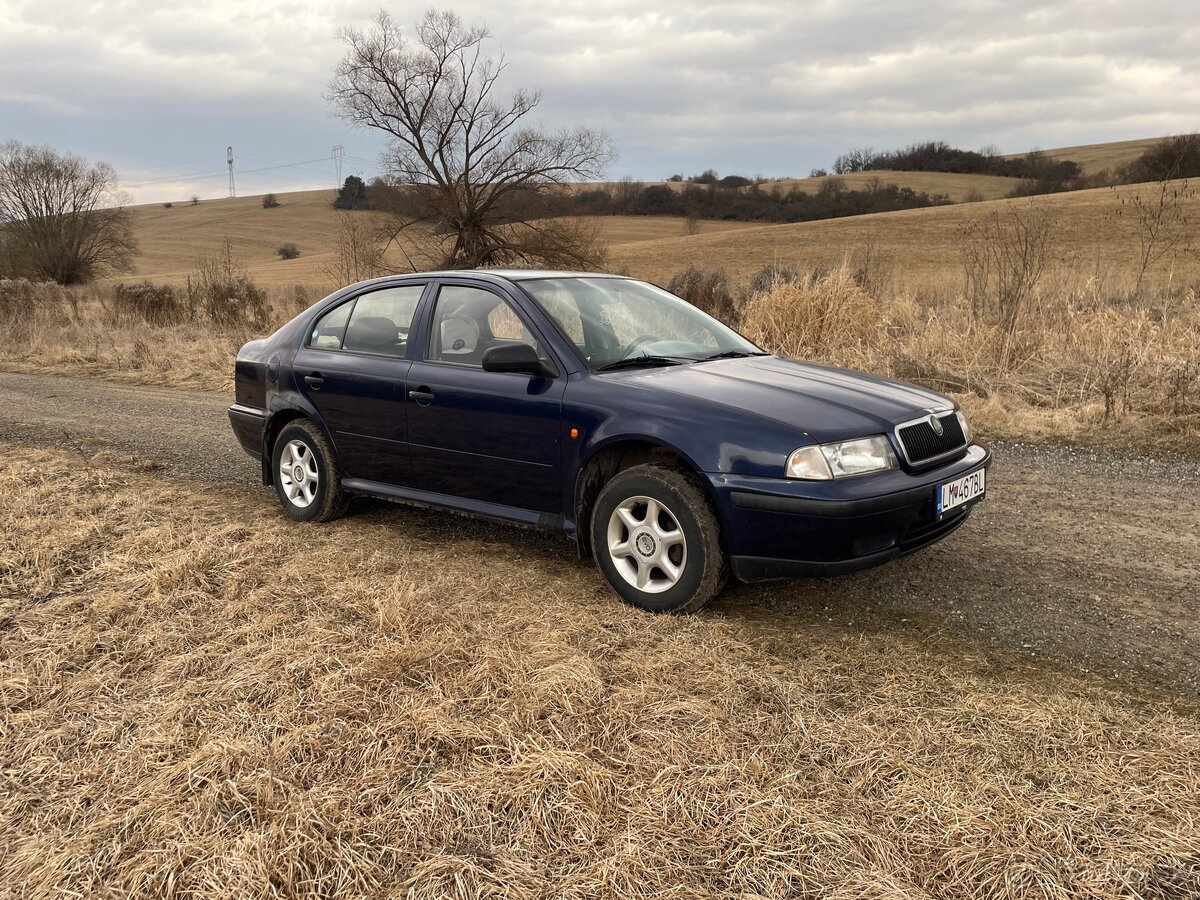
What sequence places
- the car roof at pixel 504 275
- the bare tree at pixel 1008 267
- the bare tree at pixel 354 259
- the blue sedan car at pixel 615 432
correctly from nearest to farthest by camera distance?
the blue sedan car at pixel 615 432, the car roof at pixel 504 275, the bare tree at pixel 1008 267, the bare tree at pixel 354 259

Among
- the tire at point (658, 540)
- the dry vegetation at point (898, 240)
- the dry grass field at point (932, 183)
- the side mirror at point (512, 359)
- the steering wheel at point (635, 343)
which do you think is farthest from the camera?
the dry grass field at point (932, 183)

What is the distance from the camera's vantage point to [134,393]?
11852 mm

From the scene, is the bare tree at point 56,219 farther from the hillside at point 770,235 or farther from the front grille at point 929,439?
the front grille at point 929,439

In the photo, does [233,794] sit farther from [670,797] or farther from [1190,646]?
[1190,646]

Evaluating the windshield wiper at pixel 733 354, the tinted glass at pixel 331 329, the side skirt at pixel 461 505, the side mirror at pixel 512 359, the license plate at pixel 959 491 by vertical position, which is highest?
the tinted glass at pixel 331 329

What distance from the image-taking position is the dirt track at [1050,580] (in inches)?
142

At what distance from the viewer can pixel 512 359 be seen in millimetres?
4113

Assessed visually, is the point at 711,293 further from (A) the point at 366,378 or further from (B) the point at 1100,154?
(B) the point at 1100,154

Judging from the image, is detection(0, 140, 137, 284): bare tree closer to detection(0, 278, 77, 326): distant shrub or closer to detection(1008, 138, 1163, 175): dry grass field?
detection(0, 278, 77, 326): distant shrub

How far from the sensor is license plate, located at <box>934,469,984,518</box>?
3779 mm

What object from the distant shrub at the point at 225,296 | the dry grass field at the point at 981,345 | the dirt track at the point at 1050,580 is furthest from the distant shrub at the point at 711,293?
the distant shrub at the point at 225,296

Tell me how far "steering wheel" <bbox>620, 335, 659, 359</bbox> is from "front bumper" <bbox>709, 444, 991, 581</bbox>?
3.37 feet

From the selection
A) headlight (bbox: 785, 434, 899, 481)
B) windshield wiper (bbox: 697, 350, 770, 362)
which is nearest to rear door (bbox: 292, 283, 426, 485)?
windshield wiper (bbox: 697, 350, 770, 362)

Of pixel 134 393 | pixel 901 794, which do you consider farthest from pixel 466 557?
pixel 134 393
